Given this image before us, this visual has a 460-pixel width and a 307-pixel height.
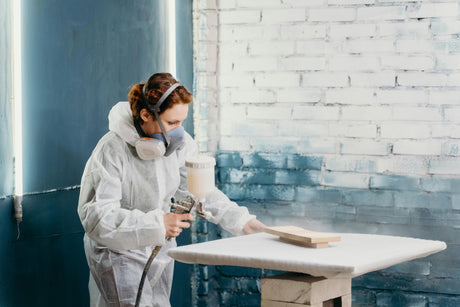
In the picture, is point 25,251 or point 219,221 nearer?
point 25,251

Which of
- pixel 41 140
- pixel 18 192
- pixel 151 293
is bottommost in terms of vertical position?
pixel 151 293

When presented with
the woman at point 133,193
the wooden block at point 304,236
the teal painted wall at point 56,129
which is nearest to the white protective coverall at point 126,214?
the woman at point 133,193

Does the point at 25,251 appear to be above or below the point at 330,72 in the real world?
below

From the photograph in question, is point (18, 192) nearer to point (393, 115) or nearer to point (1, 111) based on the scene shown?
point (1, 111)

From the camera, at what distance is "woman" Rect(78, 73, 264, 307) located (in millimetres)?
2143

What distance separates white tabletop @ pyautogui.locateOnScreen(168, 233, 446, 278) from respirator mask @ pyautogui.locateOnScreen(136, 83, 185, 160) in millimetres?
373

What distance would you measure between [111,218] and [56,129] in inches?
19.5

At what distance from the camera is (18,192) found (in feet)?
7.42

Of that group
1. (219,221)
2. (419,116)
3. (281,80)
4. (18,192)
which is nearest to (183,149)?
(219,221)

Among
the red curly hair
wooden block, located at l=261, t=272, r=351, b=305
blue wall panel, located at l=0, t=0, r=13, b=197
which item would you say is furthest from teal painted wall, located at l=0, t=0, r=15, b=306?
wooden block, located at l=261, t=272, r=351, b=305

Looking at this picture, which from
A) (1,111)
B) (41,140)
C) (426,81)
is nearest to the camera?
(1,111)

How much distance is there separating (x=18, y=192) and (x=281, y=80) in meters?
1.62

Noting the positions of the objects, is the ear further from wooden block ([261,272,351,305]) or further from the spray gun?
wooden block ([261,272,351,305])

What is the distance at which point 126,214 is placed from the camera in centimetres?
216
